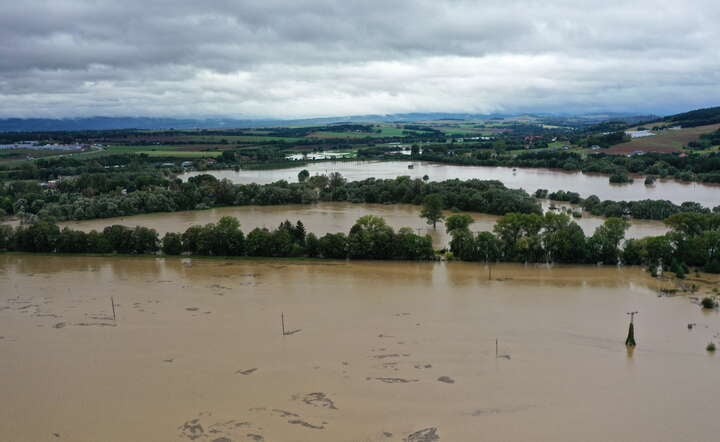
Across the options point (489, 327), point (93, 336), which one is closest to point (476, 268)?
point (489, 327)

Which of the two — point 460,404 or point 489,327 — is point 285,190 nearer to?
point 489,327

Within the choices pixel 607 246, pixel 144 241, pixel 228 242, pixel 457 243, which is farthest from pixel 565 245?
pixel 144 241

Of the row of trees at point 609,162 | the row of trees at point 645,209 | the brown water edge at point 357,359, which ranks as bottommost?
the brown water edge at point 357,359

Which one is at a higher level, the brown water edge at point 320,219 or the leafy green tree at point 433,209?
the leafy green tree at point 433,209

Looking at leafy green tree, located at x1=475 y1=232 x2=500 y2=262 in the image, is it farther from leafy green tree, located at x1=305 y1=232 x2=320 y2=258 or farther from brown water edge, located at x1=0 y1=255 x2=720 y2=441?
leafy green tree, located at x1=305 y1=232 x2=320 y2=258

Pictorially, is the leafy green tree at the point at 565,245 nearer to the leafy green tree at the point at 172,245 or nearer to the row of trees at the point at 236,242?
the row of trees at the point at 236,242

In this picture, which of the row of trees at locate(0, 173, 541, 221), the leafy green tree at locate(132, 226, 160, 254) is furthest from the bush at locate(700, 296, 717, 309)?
the leafy green tree at locate(132, 226, 160, 254)

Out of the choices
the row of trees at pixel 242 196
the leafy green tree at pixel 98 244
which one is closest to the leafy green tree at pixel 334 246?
the leafy green tree at pixel 98 244
